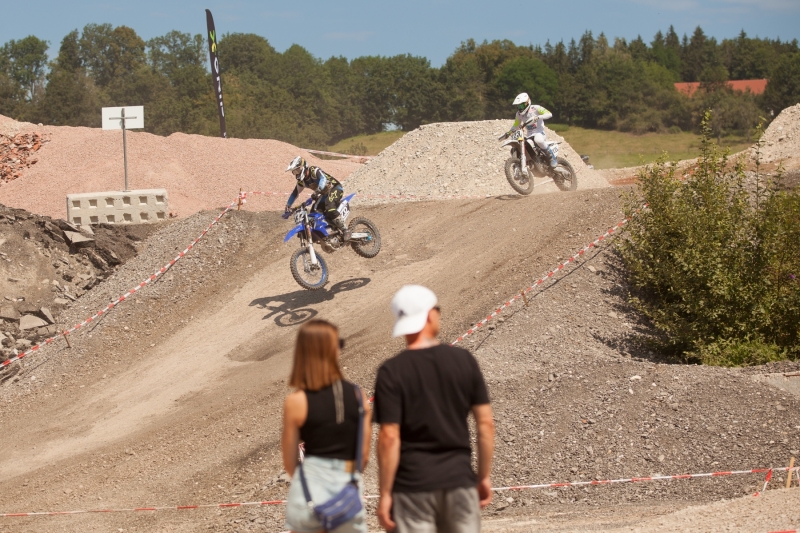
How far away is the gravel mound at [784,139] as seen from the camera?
27.6 meters

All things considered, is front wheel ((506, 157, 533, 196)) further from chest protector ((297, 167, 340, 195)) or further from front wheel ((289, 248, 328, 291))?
front wheel ((289, 248, 328, 291))

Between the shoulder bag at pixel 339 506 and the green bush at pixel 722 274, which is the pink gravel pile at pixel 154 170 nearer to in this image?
the green bush at pixel 722 274

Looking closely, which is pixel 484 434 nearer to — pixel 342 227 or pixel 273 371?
pixel 273 371

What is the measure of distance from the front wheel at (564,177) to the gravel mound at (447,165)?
473cm

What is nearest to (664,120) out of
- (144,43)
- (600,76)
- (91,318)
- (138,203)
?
(600,76)

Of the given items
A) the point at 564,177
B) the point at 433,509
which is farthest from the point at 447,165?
the point at 433,509

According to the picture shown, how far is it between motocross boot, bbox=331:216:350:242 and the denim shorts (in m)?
10.1

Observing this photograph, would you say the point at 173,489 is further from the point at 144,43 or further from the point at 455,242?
the point at 144,43

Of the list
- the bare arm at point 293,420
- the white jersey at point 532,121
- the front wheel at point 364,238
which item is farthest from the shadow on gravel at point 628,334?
the bare arm at point 293,420

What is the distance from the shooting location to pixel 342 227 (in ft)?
46.9

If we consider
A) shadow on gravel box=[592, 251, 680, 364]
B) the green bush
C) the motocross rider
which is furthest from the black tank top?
the motocross rider

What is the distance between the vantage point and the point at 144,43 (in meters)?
128

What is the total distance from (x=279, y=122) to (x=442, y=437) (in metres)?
58.3

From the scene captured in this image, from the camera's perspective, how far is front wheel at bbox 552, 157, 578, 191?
59.8 feet
